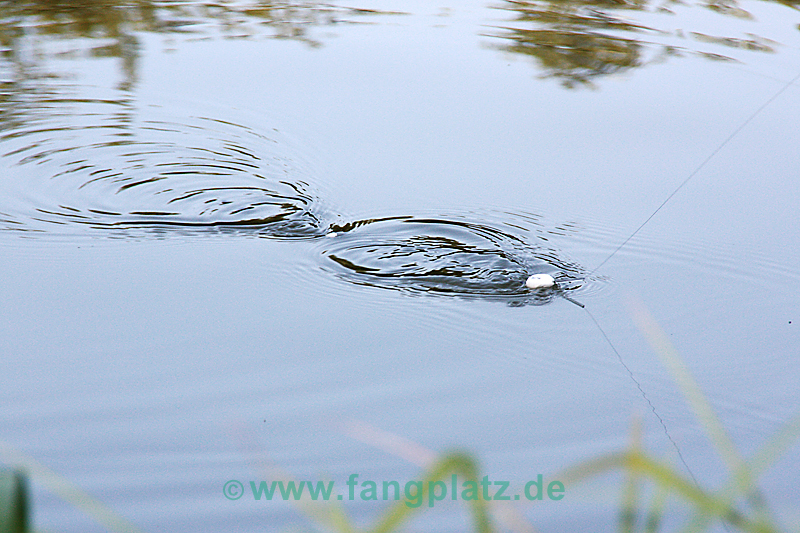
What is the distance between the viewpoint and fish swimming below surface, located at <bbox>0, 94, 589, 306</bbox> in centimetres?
250

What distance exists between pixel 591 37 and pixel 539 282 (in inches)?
104

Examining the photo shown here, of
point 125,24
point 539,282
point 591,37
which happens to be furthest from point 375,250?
point 125,24

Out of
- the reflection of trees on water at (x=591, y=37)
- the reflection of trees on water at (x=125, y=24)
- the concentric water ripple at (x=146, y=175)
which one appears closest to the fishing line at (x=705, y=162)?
the reflection of trees on water at (x=591, y=37)

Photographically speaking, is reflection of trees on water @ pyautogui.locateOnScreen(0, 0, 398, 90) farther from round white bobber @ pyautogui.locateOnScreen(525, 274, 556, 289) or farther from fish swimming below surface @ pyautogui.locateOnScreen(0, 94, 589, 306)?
round white bobber @ pyautogui.locateOnScreen(525, 274, 556, 289)

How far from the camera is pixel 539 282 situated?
2400 mm

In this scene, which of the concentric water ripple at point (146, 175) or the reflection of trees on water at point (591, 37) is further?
the reflection of trees on water at point (591, 37)

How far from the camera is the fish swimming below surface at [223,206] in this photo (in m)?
2.50

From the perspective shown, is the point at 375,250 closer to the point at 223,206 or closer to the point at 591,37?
the point at 223,206

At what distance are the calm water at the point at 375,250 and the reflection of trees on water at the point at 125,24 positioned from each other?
29 mm

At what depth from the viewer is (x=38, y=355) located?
197cm

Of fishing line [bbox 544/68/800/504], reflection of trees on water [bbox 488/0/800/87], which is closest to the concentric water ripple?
fishing line [bbox 544/68/800/504]

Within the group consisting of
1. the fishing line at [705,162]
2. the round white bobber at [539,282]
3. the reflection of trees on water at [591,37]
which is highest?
the reflection of trees on water at [591,37]

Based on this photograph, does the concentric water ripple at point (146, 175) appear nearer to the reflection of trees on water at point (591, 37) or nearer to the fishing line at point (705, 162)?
the fishing line at point (705, 162)

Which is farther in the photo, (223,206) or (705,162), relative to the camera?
(705,162)
